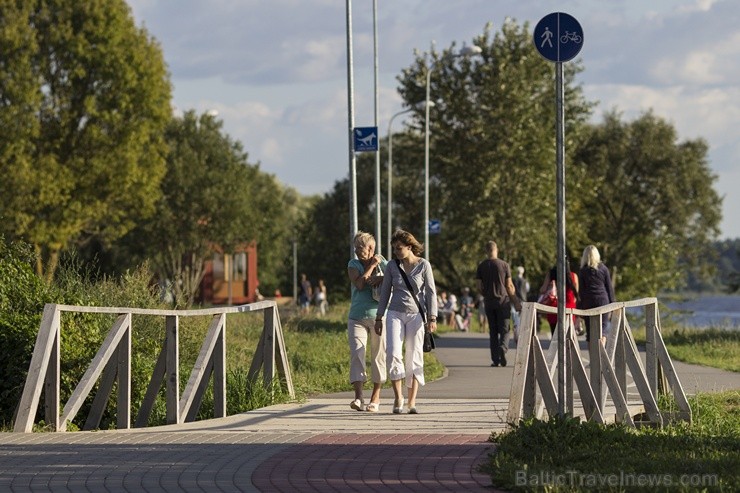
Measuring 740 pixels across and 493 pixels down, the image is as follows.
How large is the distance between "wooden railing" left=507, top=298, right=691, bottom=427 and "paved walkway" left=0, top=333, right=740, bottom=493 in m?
0.40

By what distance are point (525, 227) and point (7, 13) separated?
1999cm

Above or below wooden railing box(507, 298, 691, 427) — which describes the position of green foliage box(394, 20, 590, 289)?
above

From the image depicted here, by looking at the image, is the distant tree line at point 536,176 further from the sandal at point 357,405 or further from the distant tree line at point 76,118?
the sandal at point 357,405

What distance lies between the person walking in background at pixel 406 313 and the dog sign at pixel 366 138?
12.3 m

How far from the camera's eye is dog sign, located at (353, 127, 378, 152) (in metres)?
26.2

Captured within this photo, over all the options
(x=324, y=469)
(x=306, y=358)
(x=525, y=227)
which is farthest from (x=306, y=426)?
(x=525, y=227)

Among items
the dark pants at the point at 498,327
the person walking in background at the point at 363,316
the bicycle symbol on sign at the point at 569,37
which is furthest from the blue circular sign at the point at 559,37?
the dark pants at the point at 498,327

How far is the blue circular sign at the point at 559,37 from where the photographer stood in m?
11.8

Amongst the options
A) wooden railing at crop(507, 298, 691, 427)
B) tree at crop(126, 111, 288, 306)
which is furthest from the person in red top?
tree at crop(126, 111, 288, 306)

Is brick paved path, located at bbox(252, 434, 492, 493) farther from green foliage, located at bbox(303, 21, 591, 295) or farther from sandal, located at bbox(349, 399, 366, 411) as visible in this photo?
green foliage, located at bbox(303, 21, 591, 295)

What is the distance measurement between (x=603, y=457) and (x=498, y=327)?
1155cm

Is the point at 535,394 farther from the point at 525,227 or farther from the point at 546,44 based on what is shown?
the point at 525,227

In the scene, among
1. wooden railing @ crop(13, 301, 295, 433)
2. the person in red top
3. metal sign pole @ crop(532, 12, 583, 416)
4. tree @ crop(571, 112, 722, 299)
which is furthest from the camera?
tree @ crop(571, 112, 722, 299)

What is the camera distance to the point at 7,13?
155 ft
